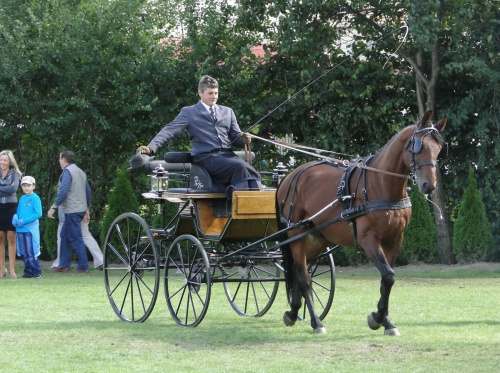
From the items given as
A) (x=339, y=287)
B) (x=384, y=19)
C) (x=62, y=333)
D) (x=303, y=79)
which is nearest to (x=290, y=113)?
(x=303, y=79)

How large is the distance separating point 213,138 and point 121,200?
304 inches

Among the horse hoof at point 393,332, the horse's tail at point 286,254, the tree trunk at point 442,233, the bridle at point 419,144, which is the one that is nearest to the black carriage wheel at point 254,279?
the horse's tail at point 286,254

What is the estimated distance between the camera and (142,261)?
11422mm

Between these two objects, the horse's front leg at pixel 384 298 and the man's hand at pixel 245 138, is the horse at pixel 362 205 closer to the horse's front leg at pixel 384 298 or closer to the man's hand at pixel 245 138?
the horse's front leg at pixel 384 298

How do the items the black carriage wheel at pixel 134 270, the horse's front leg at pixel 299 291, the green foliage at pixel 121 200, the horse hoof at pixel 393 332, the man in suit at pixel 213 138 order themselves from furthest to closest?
1. the green foliage at pixel 121 200
2. the black carriage wheel at pixel 134 270
3. the man in suit at pixel 213 138
4. the horse's front leg at pixel 299 291
5. the horse hoof at pixel 393 332

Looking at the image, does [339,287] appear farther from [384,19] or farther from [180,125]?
[384,19]

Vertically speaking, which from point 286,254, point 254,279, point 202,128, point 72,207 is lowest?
point 254,279

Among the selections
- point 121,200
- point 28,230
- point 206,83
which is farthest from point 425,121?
point 121,200

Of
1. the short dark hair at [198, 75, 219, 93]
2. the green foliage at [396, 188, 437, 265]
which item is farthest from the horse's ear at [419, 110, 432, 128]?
the green foliage at [396, 188, 437, 265]

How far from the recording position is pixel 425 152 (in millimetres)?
9086

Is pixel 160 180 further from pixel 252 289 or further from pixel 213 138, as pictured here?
pixel 252 289

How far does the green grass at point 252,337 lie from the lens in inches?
322

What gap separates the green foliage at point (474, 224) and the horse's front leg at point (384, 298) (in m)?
8.45

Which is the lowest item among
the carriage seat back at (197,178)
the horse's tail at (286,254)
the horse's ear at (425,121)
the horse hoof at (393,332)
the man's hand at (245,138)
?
the horse hoof at (393,332)
